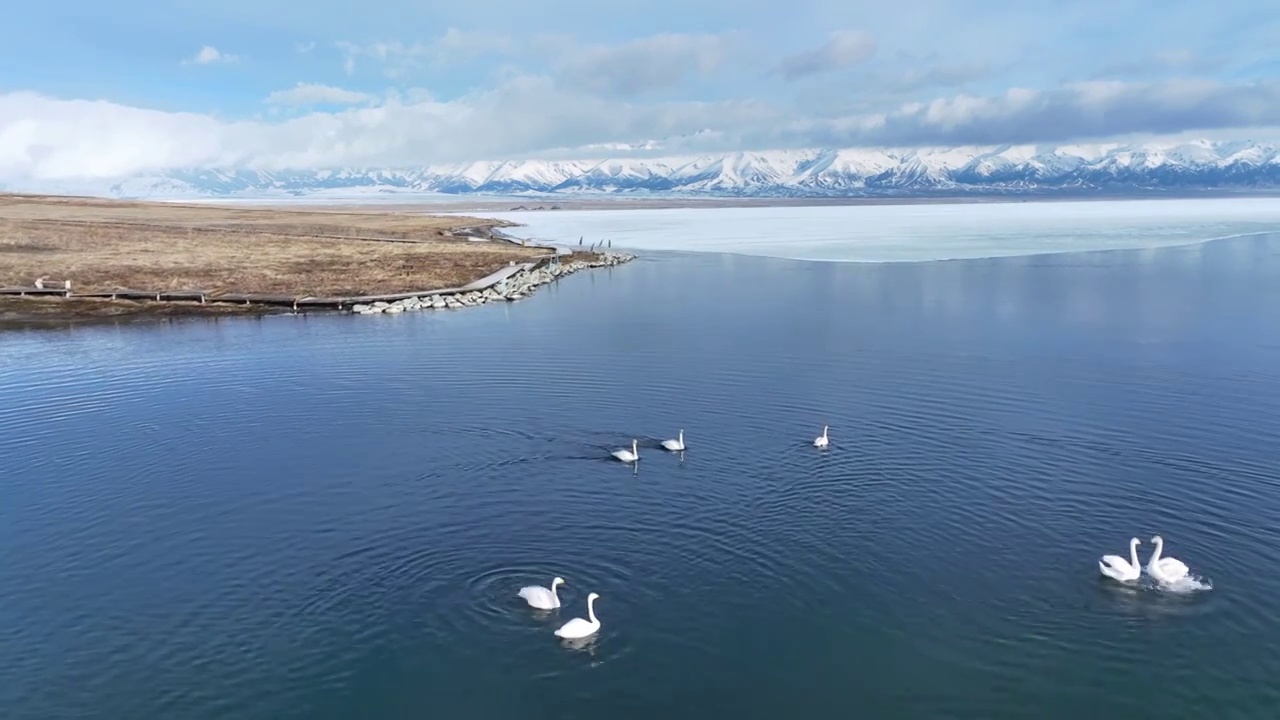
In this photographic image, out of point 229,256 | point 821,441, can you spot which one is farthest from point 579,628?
point 229,256

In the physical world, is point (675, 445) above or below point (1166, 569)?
above

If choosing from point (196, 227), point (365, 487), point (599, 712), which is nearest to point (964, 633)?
point (599, 712)

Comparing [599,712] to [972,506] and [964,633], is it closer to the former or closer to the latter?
[964,633]

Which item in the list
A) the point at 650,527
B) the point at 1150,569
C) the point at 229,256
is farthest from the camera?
the point at 229,256

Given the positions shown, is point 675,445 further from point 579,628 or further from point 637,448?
point 579,628

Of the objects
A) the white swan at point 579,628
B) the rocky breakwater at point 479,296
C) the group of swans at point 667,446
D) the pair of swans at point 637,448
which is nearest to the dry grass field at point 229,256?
the rocky breakwater at point 479,296

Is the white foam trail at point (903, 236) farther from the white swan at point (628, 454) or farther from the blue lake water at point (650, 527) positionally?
the white swan at point (628, 454)

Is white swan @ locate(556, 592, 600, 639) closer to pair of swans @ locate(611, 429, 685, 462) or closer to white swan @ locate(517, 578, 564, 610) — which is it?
white swan @ locate(517, 578, 564, 610)
